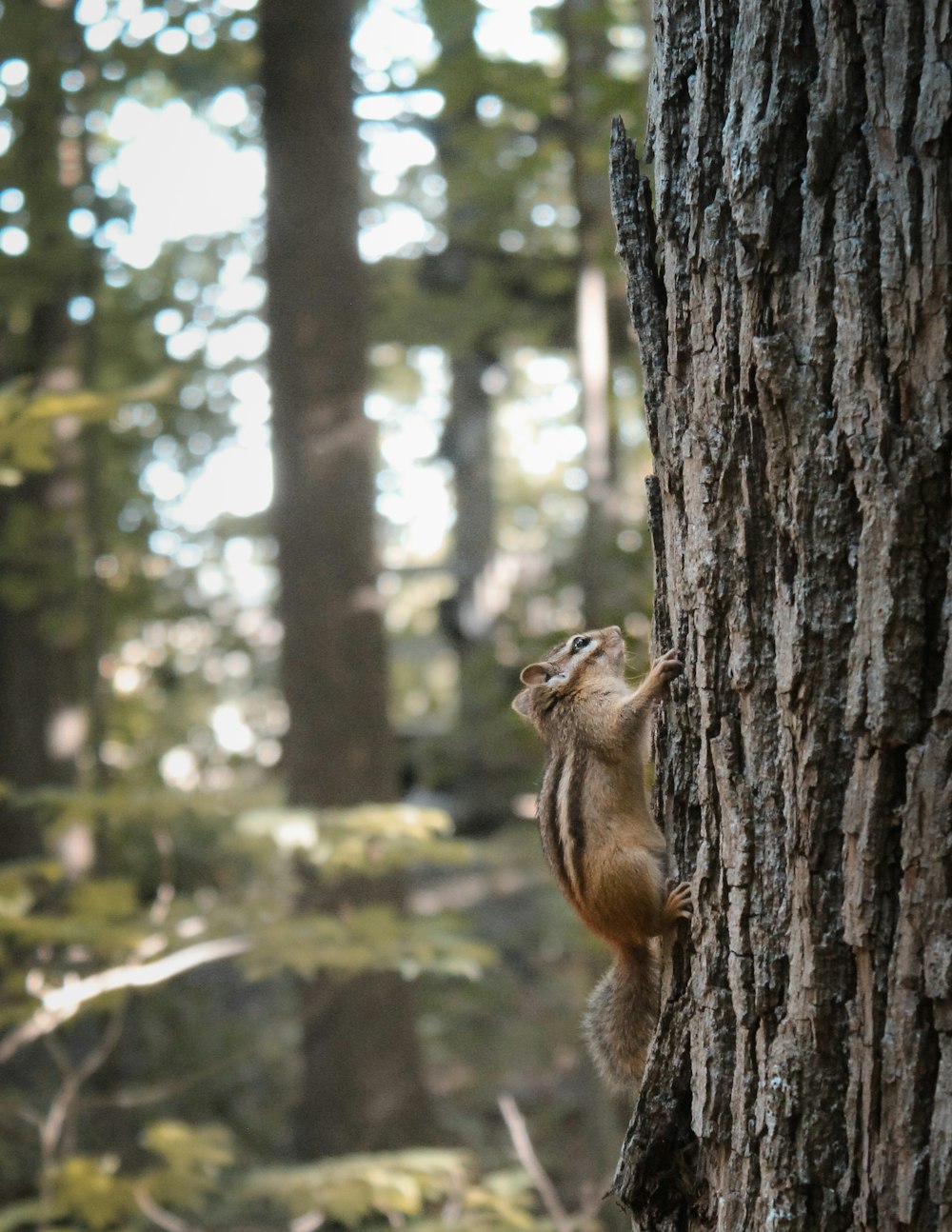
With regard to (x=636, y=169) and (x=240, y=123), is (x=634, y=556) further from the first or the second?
(x=240, y=123)

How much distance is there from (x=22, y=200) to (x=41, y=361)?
1897 mm

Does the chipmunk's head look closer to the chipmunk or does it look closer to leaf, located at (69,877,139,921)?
the chipmunk

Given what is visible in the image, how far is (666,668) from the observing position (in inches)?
79.7

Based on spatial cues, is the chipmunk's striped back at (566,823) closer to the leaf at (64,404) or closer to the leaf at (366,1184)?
the leaf at (64,404)

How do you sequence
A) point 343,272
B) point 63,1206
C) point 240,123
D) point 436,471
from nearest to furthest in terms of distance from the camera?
point 63,1206
point 343,272
point 240,123
point 436,471

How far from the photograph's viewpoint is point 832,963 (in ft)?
5.38

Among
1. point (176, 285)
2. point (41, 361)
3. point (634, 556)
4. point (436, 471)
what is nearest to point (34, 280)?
point (41, 361)

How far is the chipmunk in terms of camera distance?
7.57 ft

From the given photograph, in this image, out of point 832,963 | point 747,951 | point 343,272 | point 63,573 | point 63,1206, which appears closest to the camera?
point 832,963

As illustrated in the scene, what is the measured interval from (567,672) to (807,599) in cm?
150

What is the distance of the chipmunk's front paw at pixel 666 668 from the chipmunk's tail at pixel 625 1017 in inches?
23.8

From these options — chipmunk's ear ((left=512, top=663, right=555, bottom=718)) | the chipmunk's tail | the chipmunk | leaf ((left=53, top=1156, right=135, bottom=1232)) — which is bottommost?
leaf ((left=53, top=1156, right=135, bottom=1232))

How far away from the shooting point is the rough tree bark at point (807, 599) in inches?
61.3

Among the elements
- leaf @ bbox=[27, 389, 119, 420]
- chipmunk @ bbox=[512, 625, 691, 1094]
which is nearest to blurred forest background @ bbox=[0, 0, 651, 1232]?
leaf @ bbox=[27, 389, 119, 420]
